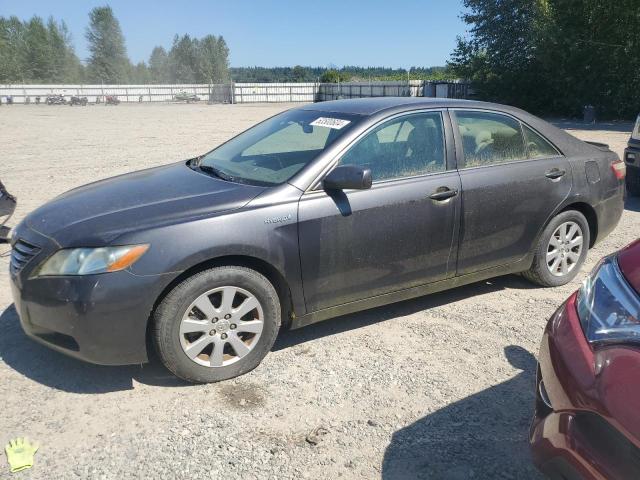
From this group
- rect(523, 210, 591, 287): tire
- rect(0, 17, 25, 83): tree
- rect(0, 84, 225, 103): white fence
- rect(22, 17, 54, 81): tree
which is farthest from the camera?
rect(22, 17, 54, 81): tree

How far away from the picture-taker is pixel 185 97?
194 feet

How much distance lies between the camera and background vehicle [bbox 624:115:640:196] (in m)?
7.90

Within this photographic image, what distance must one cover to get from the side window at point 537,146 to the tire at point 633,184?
14.8ft

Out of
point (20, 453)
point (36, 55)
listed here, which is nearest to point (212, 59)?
point (36, 55)

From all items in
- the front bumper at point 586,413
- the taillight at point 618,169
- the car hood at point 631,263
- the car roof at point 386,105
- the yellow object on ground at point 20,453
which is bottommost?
the yellow object on ground at point 20,453

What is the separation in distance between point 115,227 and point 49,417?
1082mm

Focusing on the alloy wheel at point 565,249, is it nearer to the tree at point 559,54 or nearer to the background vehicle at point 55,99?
the tree at point 559,54

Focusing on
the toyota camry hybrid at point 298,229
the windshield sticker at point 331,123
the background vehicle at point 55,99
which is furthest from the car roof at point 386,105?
the background vehicle at point 55,99

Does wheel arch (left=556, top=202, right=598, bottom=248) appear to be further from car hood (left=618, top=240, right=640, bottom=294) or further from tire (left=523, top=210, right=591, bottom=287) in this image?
car hood (left=618, top=240, right=640, bottom=294)

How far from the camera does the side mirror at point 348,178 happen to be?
3.29 meters

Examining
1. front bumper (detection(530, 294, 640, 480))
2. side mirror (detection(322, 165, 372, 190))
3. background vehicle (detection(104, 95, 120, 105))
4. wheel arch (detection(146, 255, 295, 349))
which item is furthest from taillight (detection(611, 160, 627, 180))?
background vehicle (detection(104, 95, 120, 105))

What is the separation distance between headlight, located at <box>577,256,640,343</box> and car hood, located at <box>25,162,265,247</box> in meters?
1.89

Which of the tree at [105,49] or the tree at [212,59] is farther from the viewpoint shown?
the tree at [212,59]

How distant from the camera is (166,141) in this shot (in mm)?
16547
